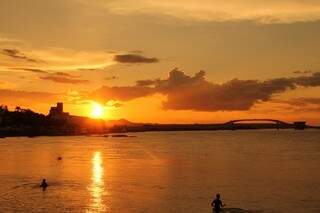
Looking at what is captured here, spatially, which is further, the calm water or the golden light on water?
the calm water

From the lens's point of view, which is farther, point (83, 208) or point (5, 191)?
point (5, 191)

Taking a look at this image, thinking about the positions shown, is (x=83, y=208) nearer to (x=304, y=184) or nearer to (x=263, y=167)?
(x=304, y=184)

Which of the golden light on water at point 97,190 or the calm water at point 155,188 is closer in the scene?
the golden light on water at point 97,190

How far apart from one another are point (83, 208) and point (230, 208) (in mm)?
20314

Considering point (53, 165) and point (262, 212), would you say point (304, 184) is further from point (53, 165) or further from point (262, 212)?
point (53, 165)

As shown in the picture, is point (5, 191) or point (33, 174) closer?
point (5, 191)

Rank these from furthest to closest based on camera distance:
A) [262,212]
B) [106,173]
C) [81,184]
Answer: [106,173]
[81,184]
[262,212]

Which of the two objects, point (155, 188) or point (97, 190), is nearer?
point (97, 190)

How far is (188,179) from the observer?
113125 millimetres

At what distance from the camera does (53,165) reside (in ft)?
479

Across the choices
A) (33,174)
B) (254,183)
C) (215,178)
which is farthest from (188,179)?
(33,174)

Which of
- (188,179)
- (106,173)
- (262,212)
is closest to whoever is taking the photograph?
(262,212)

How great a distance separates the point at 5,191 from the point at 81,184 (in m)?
18.0

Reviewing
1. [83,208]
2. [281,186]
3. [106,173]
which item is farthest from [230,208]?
[106,173]
